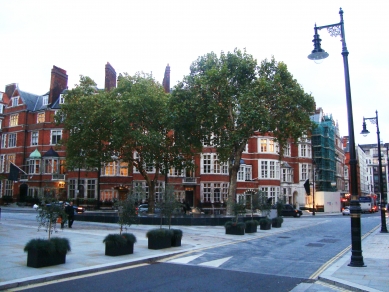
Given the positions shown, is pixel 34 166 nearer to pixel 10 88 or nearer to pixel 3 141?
pixel 3 141

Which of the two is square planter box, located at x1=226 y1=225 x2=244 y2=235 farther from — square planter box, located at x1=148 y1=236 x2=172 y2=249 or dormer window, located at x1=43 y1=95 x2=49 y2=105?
dormer window, located at x1=43 y1=95 x2=49 y2=105

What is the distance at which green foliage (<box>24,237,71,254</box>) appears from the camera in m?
10.8

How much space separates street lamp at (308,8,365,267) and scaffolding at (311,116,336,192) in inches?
2256

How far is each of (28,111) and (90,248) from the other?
49.1 m

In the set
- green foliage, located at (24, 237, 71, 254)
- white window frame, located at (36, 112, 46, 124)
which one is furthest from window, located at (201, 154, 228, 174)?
green foliage, located at (24, 237, 71, 254)

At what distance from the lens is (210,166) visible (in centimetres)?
5438

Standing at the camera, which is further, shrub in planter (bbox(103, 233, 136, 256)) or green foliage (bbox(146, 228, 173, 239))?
green foliage (bbox(146, 228, 173, 239))

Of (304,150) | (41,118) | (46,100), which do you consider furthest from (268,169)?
(46,100)

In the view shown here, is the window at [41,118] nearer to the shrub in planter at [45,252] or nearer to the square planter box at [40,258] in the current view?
the shrub in planter at [45,252]

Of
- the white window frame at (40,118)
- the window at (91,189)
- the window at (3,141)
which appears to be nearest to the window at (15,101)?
the white window frame at (40,118)

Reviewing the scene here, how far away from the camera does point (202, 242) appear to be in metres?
18.6

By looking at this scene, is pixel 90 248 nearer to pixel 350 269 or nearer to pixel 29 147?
pixel 350 269

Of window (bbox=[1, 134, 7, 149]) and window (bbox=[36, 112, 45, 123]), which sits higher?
window (bbox=[36, 112, 45, 123])

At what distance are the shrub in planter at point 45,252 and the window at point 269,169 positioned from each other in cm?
4855
